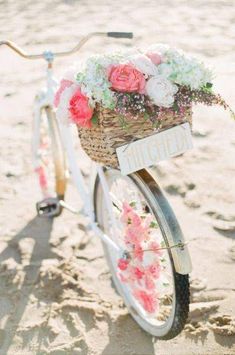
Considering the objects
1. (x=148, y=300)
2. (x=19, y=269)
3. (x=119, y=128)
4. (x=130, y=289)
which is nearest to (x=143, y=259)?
(x=148, y=300)

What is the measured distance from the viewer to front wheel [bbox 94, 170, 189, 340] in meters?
2.63

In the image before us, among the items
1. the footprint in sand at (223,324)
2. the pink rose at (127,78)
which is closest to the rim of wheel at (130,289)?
the footprint in sand at (223,324)

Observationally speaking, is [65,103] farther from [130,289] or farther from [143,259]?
[130,289]

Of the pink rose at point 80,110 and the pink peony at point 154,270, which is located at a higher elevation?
the pink rose at point 80,110

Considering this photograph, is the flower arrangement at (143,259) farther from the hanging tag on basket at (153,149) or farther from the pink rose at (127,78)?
the pink rose at (127,78)

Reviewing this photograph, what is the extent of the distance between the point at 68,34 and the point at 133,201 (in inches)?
231

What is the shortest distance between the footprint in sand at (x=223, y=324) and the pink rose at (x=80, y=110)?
1.30 metres

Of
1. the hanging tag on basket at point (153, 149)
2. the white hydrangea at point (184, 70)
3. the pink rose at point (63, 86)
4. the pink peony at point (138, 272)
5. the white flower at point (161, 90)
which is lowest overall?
the pink peony at point (138, 272)

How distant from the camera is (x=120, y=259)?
2936mm

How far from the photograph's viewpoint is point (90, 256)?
3.75m

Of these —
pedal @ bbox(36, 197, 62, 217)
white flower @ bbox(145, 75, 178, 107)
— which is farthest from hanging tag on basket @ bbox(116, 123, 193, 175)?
pedal @ bbox(36, 197, 62, 217)

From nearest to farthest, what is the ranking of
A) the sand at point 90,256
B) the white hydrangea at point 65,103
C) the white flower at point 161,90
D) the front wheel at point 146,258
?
the white flower at point 161,90
the white hydrangea at point 65,103
the front wheel at point 146,258
the sand at point 90,256

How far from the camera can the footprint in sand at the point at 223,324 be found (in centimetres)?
297

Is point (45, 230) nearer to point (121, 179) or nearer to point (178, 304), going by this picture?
point (121, 179)
